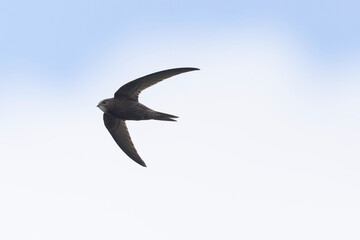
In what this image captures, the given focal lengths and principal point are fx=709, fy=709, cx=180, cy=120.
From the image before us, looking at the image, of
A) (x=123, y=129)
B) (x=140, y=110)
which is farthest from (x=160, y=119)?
(x=123, y=129)

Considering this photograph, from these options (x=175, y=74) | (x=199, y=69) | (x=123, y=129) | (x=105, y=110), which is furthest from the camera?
(x=123, y=129)

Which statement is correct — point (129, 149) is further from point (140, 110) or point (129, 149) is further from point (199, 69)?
point (199, 69)

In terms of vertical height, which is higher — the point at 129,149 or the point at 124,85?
the point at 124,85

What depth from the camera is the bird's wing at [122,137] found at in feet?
77.7

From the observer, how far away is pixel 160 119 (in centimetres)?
2212

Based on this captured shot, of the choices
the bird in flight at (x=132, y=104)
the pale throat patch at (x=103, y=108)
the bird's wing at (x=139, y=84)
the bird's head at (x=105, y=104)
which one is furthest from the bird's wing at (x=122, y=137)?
the bird's wing at (x=139, y=84)

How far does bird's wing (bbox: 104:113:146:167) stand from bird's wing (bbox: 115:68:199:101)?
1940 millimetres

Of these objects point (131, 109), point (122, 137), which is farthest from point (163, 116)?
point (122, 137)

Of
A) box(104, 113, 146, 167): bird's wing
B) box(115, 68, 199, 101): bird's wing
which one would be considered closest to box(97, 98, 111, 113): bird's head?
box(115, 68, 199, 101): bird's wing

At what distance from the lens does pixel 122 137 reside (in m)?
23.8

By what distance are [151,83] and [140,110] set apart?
957 millimetres

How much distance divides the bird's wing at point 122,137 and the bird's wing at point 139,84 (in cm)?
194

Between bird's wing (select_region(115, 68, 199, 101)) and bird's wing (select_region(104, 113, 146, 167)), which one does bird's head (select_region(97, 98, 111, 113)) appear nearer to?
bird's wing (select_region(115, 68, 199, 101))

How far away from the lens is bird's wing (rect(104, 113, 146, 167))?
933 inches
